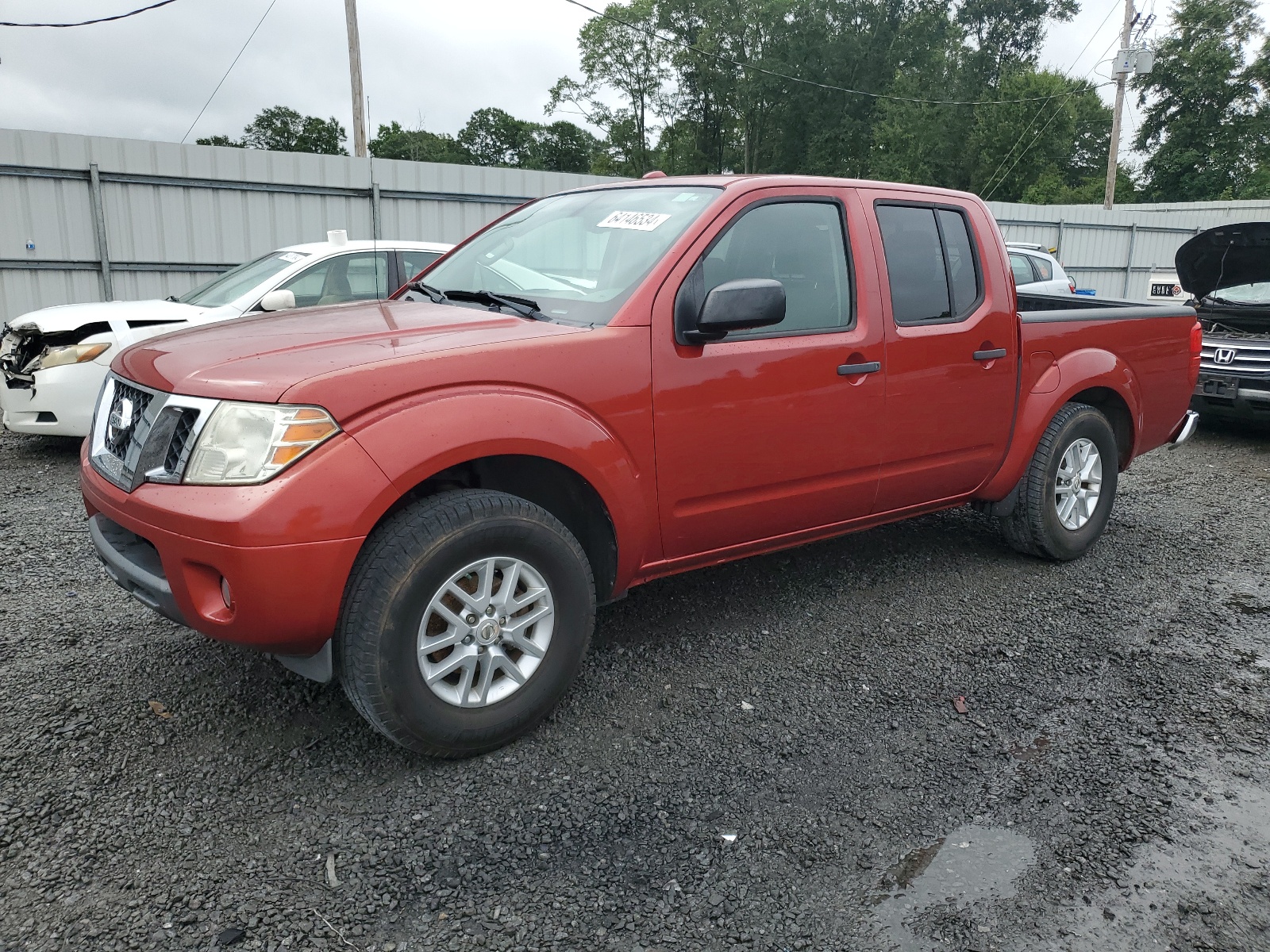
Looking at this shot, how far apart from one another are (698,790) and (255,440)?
1.63 meters

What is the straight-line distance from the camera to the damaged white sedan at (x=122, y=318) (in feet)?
22.2

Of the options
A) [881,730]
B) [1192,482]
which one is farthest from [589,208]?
[1192,482]

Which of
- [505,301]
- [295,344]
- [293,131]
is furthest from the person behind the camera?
[293,131]

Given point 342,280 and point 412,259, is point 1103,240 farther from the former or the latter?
point 342,280

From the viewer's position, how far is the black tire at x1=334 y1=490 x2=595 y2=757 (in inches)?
106

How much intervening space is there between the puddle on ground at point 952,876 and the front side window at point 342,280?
232 inches

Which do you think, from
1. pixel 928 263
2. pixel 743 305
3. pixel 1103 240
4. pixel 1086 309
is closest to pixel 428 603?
pixel 743 305

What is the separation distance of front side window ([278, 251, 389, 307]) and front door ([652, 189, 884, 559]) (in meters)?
4.37

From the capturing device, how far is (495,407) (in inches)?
114

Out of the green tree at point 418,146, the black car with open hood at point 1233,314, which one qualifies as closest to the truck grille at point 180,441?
the black car with open hood at point 1233,314

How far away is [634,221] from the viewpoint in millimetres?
3662

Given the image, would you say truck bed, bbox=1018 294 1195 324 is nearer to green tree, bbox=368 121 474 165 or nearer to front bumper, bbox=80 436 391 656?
front bumper, bbox=80 436 391 656

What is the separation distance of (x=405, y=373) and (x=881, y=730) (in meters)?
1.97

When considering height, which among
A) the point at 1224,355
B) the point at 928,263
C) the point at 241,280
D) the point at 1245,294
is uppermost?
the point at 928,263
